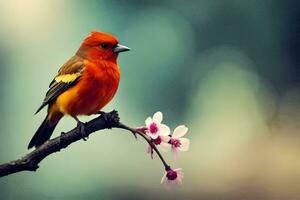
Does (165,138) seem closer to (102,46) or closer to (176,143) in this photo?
(176,143)

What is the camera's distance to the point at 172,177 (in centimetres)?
70

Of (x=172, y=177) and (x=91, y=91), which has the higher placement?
(x=91, y=91)

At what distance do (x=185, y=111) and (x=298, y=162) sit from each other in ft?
2.35

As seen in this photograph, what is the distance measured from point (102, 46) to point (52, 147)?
259 millimetres

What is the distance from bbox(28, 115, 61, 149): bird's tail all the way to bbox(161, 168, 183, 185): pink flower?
0.23 meters

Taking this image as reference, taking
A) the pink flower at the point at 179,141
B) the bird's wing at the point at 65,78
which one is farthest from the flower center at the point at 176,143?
the bird's wing at the point at 65,78

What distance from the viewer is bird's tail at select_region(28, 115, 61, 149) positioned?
899 millimetres

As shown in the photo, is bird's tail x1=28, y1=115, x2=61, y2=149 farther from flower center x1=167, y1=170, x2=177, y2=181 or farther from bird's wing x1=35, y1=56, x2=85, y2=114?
flower center x1=167, y1=170, x2=177, y2=181

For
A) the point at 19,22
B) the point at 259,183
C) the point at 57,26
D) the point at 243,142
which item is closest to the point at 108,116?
the point at 57,26

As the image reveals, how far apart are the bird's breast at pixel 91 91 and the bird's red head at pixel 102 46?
17 millimetres

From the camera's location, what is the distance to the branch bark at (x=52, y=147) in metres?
0.70

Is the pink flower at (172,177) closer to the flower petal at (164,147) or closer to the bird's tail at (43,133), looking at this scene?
the flower petal at (164,147)

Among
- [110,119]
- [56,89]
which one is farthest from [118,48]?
[110,119]

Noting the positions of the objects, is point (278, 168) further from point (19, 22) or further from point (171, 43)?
point (19, 22)
